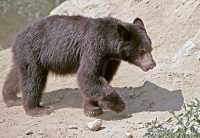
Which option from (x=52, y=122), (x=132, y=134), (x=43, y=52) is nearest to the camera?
Result: (x=132, y=134)

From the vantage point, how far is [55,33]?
8.83 metres

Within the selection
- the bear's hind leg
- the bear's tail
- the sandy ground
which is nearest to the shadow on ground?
the sandy ground

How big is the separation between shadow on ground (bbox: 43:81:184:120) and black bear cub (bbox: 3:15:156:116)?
42cm

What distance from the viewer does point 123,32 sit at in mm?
8398

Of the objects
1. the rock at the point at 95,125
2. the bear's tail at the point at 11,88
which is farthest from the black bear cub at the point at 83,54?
the rock at the point at 95,125

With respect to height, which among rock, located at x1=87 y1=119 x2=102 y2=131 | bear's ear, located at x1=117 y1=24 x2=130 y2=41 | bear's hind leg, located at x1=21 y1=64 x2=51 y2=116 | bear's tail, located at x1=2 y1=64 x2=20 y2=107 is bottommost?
bear's tail, located at x1=2 y1=64 x2=20 y2=107

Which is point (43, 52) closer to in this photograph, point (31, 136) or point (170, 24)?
point (31, 136)

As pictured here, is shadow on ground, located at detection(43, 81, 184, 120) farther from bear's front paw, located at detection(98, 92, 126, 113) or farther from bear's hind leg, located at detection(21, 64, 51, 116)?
bear's hind leg, located at detection(21, 64, 51, 116)

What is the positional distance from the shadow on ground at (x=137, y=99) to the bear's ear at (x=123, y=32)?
3.81 ft

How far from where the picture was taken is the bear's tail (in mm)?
9439

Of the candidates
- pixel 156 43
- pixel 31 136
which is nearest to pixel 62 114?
pixel 31 136

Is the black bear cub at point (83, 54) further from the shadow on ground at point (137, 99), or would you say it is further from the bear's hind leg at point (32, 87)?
the shadow on ground at point (137, 99)

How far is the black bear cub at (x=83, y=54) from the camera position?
8305mm

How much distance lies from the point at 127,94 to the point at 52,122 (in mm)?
1629
